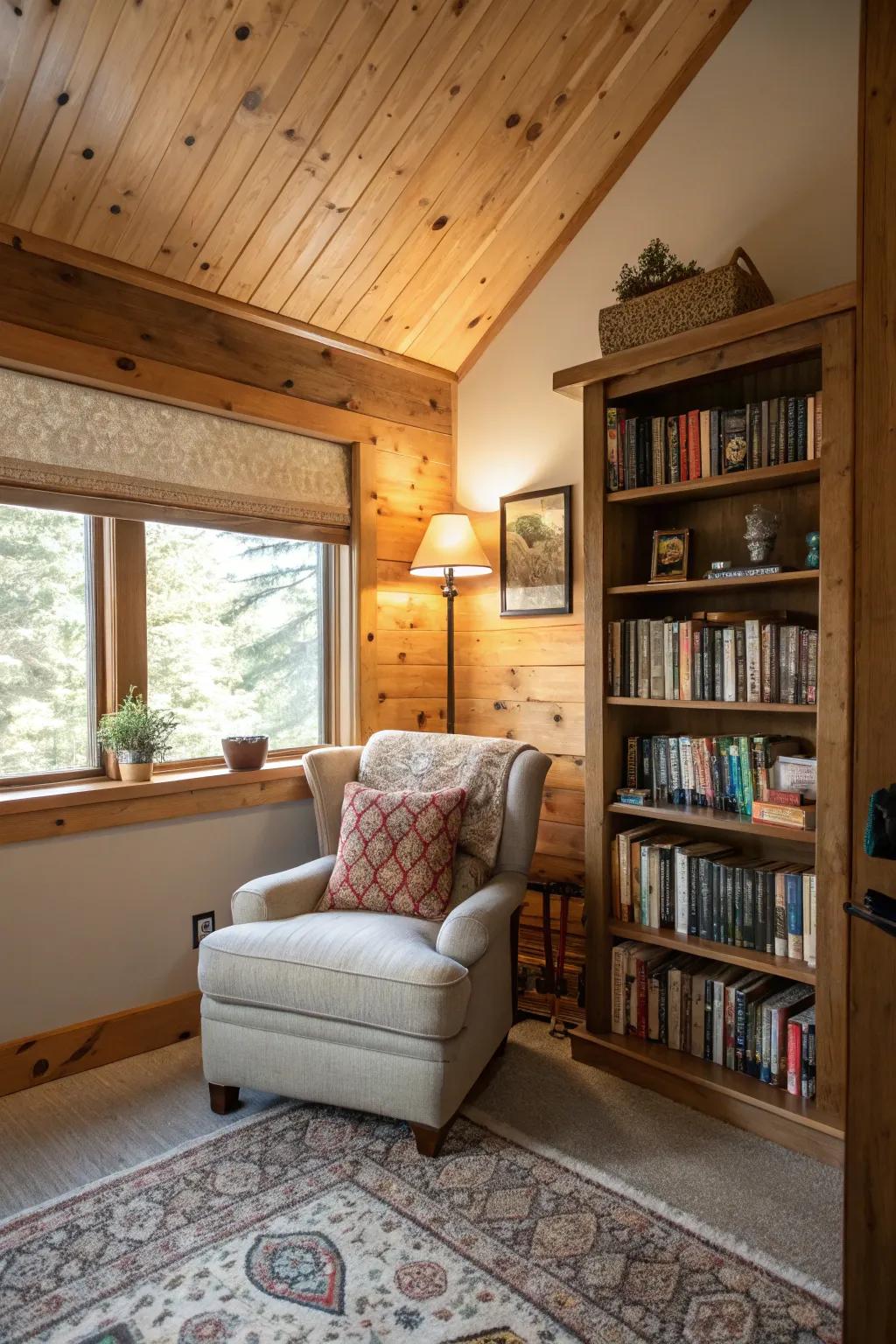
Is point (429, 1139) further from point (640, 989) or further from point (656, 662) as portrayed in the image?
point (656, 662)

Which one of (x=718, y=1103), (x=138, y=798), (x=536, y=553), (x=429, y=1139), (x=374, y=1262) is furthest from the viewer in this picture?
(x=536, y=553)

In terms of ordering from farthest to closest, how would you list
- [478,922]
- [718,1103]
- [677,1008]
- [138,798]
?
1. [138,798]
2. [677,1008]
3. [718,1103]
4. [478,922]

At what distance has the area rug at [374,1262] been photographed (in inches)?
64.9

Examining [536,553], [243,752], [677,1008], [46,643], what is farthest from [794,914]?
[46,643]

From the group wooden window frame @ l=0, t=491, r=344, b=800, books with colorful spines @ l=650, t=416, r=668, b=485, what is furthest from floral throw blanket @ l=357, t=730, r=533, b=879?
books with colorful spines @ l=650, t=416, r=668, b=485

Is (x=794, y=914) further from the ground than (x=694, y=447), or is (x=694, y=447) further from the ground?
(x=694, y=447)

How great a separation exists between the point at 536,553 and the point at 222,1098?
2.08 m

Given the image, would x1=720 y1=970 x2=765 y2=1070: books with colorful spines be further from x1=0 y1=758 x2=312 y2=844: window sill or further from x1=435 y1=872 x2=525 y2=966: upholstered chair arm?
x1=0 y1=758 x2=312 y2=844: window sill

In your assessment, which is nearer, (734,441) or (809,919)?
(809,919)

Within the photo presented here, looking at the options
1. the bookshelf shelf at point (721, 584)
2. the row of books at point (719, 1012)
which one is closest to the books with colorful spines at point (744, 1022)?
the row of books at point (719, 1012)

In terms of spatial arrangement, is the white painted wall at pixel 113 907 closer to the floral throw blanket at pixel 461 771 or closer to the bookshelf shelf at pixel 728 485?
the floral throw blanket at pixel 461 771

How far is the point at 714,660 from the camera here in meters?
2.56

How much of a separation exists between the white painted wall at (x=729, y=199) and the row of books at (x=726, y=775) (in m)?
1.14

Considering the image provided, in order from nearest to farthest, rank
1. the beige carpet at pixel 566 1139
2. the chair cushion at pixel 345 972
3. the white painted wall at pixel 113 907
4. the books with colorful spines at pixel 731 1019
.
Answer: the beige carpet at pixel 566 1139 → the chair cushion at pixel 345 972 → the books with colorful spines at pixel 731 1019 → the white painted wall at pixel 113 907
